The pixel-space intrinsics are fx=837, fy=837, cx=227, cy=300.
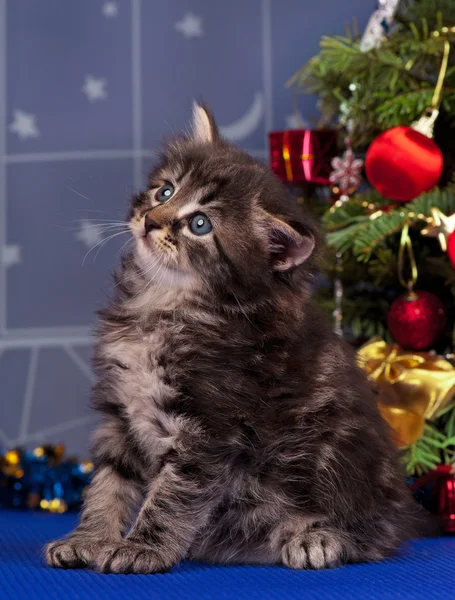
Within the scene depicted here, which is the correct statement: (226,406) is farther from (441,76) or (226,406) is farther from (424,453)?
(441,76)

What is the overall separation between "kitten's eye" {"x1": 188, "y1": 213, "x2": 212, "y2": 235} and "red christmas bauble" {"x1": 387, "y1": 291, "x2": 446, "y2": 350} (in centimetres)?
79

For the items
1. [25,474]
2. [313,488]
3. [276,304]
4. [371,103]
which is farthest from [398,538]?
[25,474]

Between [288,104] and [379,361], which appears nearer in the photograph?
[379,361]

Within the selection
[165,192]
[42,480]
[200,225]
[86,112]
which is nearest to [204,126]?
[165,192]

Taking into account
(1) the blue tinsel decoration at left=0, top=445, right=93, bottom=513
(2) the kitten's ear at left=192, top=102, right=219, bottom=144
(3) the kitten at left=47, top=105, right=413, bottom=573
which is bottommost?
(1) the blue tinsel decoration at left=0, top=445, right=93, bottom=513

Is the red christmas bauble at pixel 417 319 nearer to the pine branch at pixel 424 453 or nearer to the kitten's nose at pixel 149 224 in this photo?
the pine branch at pixel 424 453

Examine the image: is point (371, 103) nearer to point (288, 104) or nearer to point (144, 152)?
point (288, 104)

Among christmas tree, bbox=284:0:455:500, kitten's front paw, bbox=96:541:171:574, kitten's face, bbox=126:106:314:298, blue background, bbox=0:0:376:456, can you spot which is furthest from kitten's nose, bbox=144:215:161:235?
blue background, bbox=0:0:376:456

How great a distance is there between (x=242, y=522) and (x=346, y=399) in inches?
12.2

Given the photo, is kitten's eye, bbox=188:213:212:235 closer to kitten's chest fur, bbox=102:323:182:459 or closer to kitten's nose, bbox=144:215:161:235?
kitten's nose, bbox=144:215:161:235

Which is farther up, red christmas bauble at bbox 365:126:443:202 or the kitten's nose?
red christmas bauble at bbox 365:126:443:202

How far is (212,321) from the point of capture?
5.09 ft

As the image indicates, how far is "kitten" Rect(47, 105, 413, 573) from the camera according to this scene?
1479 millimetres

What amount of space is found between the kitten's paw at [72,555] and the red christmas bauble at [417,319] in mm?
1033
